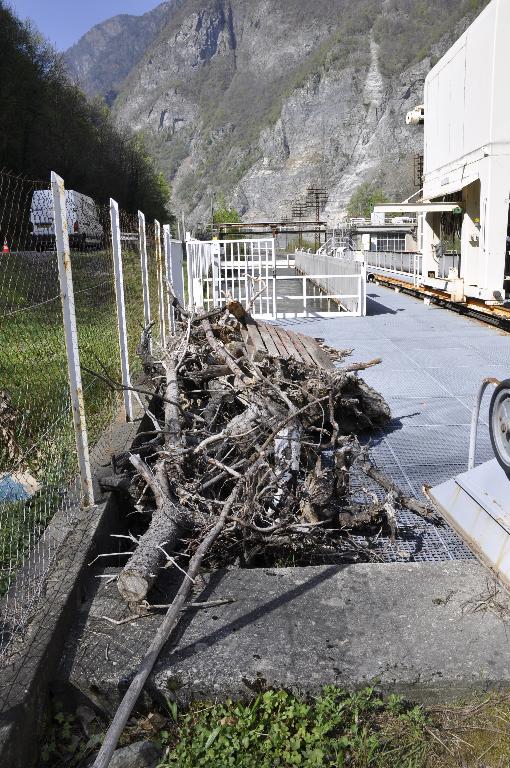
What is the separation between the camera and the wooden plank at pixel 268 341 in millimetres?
6939

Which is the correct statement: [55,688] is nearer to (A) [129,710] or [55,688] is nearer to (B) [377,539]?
(A) [129,710]

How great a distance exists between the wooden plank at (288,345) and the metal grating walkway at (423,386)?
1.12 m

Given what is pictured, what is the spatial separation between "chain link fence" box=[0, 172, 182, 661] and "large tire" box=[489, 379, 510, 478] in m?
2.28

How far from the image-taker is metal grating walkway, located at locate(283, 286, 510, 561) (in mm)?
4352

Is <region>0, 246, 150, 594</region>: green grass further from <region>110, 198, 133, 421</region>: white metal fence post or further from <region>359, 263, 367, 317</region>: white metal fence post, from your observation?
<region>359, 263, 367, 317</region>: white metal fence post

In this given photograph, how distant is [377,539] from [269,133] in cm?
17167

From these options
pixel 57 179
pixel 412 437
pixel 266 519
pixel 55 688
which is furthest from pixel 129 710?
pixel 412 437

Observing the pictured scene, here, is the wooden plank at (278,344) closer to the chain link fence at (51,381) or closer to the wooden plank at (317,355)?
the wooden plank at (317,355)

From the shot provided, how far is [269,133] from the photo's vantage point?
164 m

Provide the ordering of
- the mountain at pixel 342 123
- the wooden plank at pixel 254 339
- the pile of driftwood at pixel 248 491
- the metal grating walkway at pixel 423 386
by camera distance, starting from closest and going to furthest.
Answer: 1. the pile of driftwood at pixel 248 491
2. the metal grating walkway at pixel 423 386
3. the wooden plank at pixel 254 339
4. the mountain at pixel 342 123

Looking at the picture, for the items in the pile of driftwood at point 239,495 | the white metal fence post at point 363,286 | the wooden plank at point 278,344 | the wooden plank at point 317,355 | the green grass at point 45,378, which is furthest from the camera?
the white metal fence post at point 363,286

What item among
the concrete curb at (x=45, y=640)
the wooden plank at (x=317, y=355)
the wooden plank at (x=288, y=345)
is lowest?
the concrete curb at (x=45, y=640)

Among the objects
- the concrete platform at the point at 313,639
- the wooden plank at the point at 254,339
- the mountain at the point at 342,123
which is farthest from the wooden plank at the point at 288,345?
the mountain at the point at 342,123

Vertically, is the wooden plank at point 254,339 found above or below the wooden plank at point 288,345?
above
